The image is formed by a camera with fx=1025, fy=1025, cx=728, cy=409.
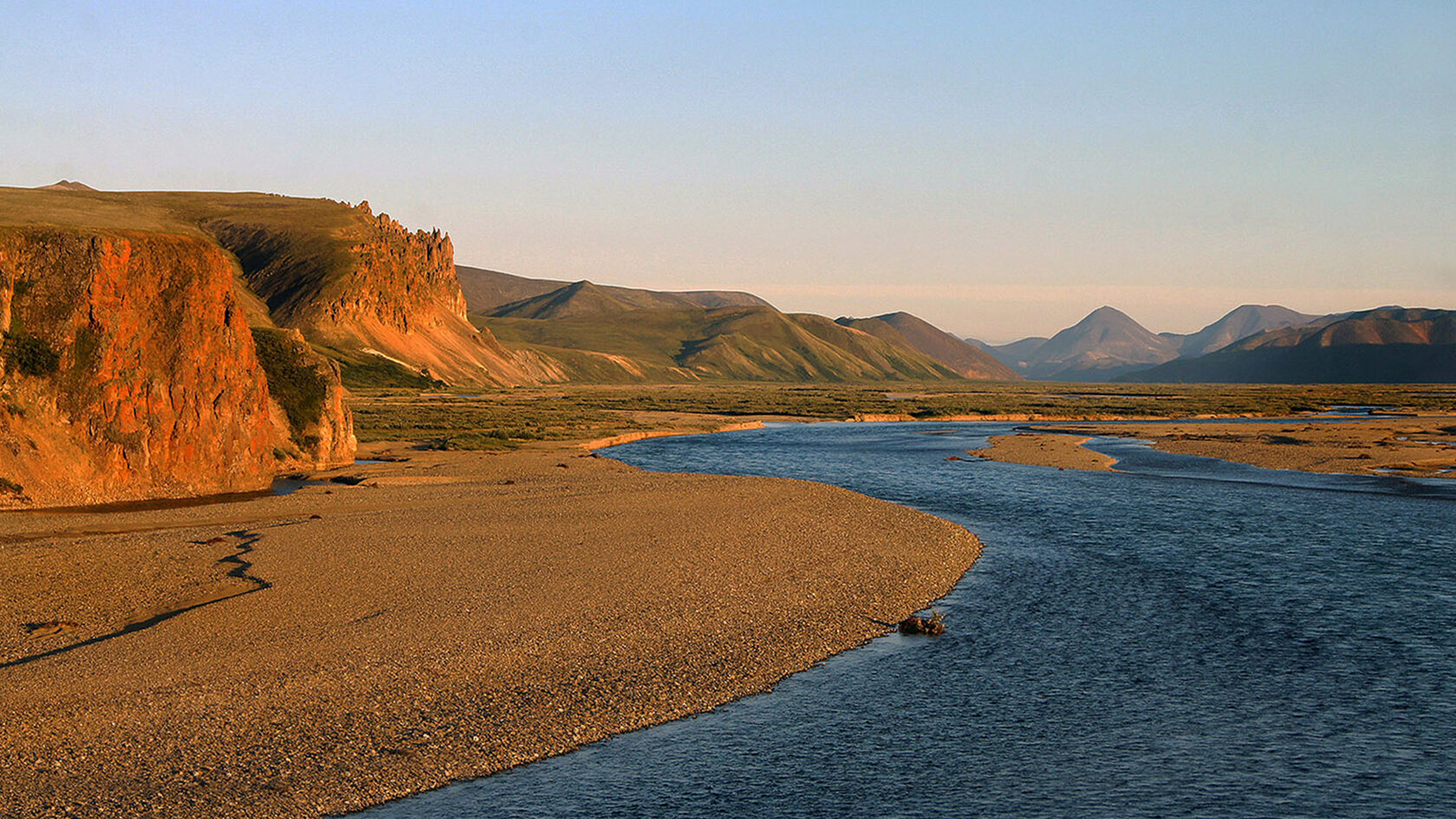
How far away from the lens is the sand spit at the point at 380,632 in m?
14.7

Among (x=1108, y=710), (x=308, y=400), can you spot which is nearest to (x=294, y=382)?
(x=308, y=400)

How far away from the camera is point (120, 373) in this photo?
3947 cm

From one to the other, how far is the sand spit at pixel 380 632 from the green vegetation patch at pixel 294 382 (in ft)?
56.0

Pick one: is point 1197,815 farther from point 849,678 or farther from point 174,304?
point 174,304

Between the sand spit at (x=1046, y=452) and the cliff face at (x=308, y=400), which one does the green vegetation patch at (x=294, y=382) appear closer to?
the cliff face at (x=308, y=400)

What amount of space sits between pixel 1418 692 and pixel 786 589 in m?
13.5

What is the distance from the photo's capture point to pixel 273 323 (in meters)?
169

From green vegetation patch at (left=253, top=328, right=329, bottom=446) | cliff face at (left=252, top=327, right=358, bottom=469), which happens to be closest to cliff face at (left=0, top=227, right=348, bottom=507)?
cliff face at (left=252, top=327, right=358, bottom=469)

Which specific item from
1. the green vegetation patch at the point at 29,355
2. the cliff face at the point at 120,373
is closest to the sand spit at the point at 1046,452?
the cliff face at the point at 120,373

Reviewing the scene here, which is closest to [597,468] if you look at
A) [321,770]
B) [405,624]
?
[405,624]

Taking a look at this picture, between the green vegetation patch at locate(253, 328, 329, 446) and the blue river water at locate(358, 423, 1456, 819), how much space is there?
3836cm

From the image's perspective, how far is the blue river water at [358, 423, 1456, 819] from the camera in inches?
565

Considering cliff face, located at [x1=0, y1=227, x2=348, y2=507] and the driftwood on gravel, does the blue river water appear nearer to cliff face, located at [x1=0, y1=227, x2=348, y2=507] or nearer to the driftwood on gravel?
the driftwood on gravel

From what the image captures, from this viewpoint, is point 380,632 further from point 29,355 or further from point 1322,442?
point 1322,442
